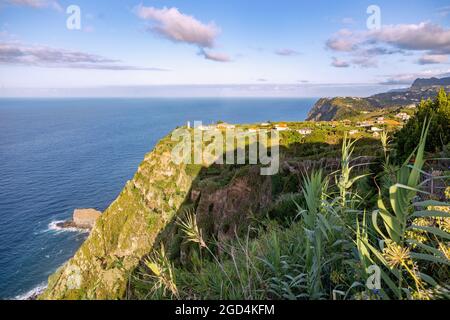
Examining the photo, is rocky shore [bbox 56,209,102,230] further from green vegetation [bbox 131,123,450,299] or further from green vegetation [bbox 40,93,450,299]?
green vegetation [bbox 131,123,450,299]

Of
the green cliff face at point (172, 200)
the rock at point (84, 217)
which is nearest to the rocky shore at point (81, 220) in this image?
the rock at point (84, 217)

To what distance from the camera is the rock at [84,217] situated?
39.9 m

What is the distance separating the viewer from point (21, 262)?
32.2 m

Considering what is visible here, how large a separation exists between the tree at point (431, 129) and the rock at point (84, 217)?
38.2m

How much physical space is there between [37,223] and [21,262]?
6.71 m

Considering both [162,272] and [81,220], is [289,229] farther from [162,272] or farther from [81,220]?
[81,220]

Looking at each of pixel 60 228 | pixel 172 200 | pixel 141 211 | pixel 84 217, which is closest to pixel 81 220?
pixel 84 217

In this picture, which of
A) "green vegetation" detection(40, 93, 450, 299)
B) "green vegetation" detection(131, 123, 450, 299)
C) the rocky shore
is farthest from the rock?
"green vegetation" detection(131, 123, 450, 299)

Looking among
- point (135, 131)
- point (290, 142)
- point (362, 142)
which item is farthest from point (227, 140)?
point (135, 131)

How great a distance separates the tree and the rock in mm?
38157

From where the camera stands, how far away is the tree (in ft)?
32.6

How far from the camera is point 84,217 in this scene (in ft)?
132

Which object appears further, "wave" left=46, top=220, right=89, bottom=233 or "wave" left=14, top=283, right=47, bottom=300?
"wave" left=46, top=220, right=89, bottom=233
